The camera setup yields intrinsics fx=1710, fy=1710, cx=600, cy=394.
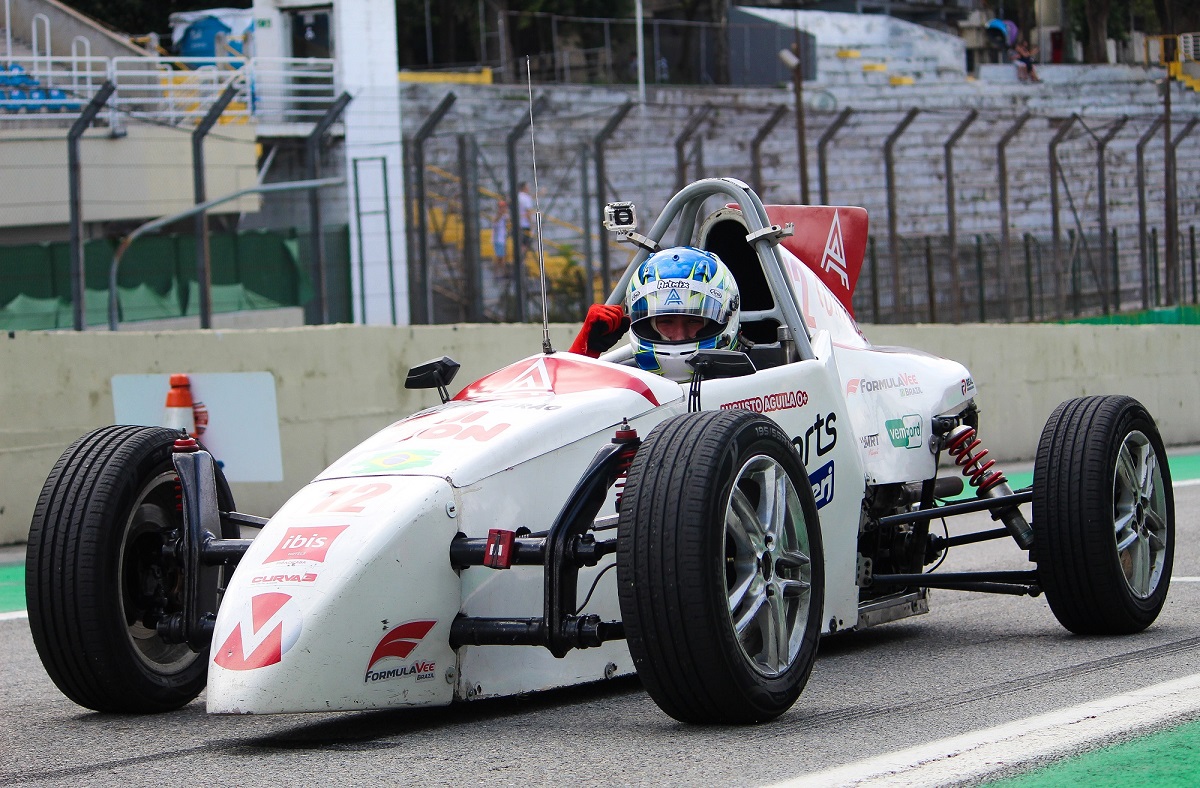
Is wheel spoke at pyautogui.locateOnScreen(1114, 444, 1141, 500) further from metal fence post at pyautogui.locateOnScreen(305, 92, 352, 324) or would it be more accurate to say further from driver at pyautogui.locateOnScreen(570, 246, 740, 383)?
metal fence post at pyautogui.locateOnScreen(305, 92, 352, 324)

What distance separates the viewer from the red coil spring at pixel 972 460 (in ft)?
23.3

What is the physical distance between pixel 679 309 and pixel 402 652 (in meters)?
2.14

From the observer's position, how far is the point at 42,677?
21.5ft

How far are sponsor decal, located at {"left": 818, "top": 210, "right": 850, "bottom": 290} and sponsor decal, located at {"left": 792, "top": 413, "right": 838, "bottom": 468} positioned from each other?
1.67m

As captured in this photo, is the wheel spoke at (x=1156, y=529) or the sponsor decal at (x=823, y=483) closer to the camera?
the sponsor decal at (x=823, y=483)

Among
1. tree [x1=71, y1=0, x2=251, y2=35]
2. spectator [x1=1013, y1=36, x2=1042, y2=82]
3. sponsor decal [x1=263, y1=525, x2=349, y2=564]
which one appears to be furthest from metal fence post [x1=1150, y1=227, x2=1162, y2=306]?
sponsor decal [x1=263, y1=525, x2=349, y2=564]

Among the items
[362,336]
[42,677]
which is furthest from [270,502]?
[42,677]

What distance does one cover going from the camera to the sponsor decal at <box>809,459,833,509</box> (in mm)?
6227

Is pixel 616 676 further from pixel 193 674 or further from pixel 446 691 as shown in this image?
pixel 193 674

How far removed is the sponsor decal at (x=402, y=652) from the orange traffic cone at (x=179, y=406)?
6.86m

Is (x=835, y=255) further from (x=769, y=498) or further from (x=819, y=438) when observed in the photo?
(x=769, y=498)

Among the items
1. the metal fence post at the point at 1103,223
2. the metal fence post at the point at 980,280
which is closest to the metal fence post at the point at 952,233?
the metal fence post at the point at 980,280

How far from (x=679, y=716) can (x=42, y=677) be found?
2979 mm

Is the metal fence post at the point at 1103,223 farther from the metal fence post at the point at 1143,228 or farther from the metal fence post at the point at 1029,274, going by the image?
the metal fence post at the point at 1029,274
